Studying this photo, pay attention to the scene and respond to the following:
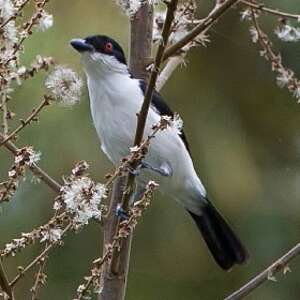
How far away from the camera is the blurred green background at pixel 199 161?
9.81 ft

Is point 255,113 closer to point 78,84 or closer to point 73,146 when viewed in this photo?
point 73,146

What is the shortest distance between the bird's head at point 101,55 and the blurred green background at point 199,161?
17.4 inches

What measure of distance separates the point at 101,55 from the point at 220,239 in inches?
27.6

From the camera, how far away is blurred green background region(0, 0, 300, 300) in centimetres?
299

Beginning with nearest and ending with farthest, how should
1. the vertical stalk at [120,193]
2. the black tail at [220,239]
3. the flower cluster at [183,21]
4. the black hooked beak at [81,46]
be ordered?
the flower cluster at [183,21], the vertical stalk at [120,193], the black hooked beak at [81,46], the black tail at [220,239]

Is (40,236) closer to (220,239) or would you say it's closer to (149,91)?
(149,91)

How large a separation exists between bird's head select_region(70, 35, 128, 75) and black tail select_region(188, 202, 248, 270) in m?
0.57

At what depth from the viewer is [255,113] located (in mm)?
3479

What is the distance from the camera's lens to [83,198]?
1395 mm

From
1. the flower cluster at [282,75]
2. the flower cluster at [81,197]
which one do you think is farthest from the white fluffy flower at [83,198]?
the flower cluster at [282,75]

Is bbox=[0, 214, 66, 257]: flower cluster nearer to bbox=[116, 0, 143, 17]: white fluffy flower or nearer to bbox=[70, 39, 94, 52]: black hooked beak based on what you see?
bbox=[116, 0, 143, 17]: white fluffy flower

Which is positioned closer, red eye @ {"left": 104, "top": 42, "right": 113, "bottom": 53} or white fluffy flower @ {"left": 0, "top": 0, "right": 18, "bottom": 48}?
white fluffy flower @ {"left": 0, "top": 0, "right": 18, "bottom": 48}

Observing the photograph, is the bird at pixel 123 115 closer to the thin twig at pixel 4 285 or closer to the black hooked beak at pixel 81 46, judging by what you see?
the black hooked beak at pixel 81 46

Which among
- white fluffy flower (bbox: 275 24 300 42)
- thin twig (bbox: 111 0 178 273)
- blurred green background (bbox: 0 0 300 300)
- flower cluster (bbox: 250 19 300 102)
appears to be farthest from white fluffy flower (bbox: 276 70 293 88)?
blurred green background (bbox: 0 0 300 300)
